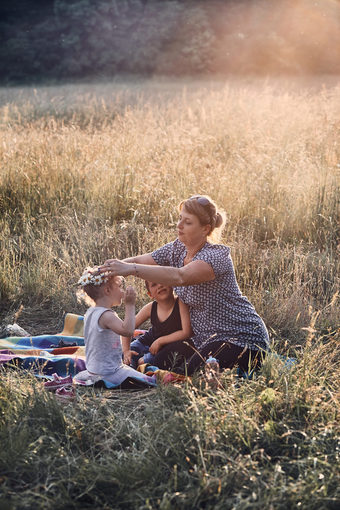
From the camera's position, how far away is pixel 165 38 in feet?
94.9

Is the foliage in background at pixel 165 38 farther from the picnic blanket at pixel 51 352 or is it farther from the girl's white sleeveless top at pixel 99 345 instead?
the girl's white sleeveless top at pixel 99 345

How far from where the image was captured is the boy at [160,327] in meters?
3.88

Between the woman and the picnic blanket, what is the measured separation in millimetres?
489


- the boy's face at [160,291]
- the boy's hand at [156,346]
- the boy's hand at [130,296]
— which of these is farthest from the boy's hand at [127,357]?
the boy's hand at [130,296]

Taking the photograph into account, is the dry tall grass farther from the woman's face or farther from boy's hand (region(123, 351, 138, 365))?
the woman's face

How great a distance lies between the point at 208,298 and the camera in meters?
3.67

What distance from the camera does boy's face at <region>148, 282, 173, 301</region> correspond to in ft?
12.8

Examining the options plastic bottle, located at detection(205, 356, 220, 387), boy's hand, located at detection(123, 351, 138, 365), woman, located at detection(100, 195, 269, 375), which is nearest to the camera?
plastic bottle, located at detection(205, 356, 220, 387)

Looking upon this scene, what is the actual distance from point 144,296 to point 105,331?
4.79 feet

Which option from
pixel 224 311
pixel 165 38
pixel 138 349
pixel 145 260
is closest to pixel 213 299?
pixel 224 311

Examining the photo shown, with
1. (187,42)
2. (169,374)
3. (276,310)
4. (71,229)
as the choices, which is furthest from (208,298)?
(187,42)

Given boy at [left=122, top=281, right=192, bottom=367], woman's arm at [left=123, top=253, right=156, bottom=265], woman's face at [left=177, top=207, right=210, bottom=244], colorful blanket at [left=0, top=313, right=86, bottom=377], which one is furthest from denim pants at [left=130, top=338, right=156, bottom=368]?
woman's face at [left=177, top=207, right=210, bottom=244]

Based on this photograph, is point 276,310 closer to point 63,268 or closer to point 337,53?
point 63,268

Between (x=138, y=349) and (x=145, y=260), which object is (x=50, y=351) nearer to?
(x=138, y=349)
